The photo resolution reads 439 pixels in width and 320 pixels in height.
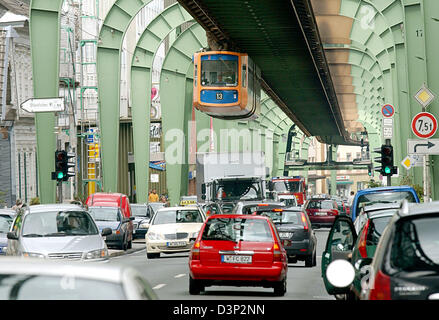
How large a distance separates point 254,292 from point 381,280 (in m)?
10.9

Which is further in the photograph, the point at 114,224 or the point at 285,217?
the point at 114,224

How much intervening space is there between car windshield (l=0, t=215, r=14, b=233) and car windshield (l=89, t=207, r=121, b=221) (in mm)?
7904

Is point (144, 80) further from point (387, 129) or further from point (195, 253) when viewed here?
point (195, 253)

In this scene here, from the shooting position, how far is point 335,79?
8125 cm

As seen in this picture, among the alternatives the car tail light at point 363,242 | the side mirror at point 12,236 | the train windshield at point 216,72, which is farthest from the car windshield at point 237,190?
the car tail light at point 363,242

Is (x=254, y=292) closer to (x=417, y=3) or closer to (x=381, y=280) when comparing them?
(x=381, y=280)

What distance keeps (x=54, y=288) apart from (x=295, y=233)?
1919 centimetres

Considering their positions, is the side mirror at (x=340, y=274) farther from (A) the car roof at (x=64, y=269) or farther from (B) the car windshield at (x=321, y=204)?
(B) the car windshield at (x=321, y=204)

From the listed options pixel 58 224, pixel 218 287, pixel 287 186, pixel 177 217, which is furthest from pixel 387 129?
pixel 218 287

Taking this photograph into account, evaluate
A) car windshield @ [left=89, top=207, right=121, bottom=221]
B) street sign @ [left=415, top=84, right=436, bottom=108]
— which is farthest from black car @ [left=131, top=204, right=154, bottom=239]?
street sign @ [left=415, top=84, right=436, bottom=108]

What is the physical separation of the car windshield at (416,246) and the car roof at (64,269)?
6.63 ft

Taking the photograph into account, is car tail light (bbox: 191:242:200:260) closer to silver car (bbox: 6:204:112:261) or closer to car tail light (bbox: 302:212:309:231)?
silver car (bbox: 6:204:112:261)

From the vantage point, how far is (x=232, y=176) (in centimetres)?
4588

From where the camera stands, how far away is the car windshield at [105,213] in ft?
112
